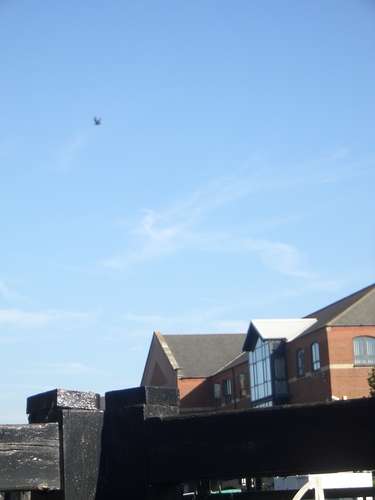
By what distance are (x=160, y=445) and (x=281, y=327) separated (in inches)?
1768

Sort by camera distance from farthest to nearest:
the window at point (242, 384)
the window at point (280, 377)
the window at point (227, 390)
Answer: the window at point (227, 390)
the window at point (242, 384)
the window at point (280, 377)

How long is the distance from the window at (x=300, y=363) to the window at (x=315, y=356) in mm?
1092

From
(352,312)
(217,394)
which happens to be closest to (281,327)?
(352,312)

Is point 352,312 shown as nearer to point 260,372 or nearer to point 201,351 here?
point 260,372

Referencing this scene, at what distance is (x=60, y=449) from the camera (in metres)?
3.03

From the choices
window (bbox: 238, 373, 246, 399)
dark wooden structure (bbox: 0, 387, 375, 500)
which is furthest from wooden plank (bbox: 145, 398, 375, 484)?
window (bbox: 238, 373, 246, 399)

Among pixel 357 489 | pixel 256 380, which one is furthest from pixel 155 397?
pixel 256 380

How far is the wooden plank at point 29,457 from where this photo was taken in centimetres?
288

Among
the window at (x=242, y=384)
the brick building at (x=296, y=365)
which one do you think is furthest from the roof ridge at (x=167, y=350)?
the window at (x=242, y=384)

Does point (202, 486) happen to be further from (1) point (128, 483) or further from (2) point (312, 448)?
(2) point (312, 448)

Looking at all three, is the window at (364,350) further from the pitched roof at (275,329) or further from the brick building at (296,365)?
the pitched roof at (275,329)

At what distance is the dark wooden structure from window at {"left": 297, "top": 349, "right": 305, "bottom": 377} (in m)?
41.6

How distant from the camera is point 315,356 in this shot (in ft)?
140

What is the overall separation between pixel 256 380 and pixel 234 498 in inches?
1826
